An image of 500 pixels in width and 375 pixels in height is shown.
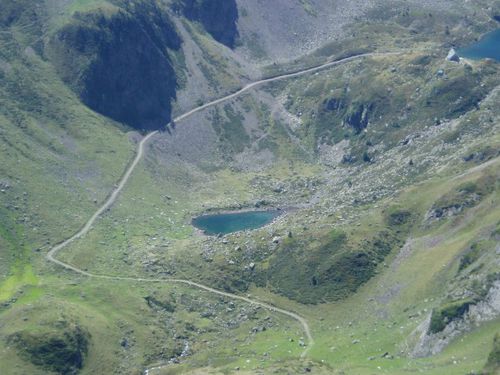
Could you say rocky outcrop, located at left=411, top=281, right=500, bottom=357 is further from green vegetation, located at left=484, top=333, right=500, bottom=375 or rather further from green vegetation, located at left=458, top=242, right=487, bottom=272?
green vegetation, located at left=484, top=333, right=500, bottom=375

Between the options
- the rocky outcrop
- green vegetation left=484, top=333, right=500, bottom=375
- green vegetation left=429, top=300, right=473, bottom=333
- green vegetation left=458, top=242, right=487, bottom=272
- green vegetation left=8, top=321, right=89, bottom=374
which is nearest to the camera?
green vegetation left=484, top=333, right=500, bottom=375

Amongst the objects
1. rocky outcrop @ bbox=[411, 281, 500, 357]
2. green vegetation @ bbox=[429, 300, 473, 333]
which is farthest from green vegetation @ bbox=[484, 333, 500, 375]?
green vegetation @ bbox=[429, 300, 473, 333]

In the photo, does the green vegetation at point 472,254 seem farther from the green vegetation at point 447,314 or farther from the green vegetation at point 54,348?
the green vegetation at point 54,348

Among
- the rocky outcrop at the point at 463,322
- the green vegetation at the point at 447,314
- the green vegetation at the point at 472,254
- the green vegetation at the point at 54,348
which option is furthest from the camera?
the green vegetation at the point at 54,348

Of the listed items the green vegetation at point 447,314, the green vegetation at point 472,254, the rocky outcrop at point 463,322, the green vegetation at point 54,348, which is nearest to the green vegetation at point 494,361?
the rocky outcrop at point 463,322

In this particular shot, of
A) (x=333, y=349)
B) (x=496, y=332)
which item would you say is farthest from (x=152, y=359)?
(x=496, y=332)

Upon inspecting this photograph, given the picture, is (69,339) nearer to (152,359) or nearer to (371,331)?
(152,359)

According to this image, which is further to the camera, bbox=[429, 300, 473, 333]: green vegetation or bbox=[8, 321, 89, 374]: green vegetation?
Result: bbox=[8, 321, 89, 374]: green vegetation

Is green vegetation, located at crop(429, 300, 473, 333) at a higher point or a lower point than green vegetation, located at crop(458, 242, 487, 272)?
lower

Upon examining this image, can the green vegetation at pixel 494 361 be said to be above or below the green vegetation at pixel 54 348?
below

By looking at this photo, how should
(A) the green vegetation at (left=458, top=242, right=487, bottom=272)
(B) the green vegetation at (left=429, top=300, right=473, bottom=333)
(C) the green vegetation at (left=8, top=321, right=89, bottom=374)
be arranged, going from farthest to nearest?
(C) the green vegetation at (left=8, top=321, right=89, bottom=374) → (A) the green vegetation at (left=458, top=242, right=487, bottom=272) → (B) the green vegetation at (left=429, top=300, right=473, bottom=333)

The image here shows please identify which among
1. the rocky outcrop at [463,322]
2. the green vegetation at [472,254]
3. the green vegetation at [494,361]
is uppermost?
the green vegetation at [472,254]

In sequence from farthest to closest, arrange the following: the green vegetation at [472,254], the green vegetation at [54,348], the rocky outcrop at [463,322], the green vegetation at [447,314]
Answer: the green vegetation at [54,348] < the green vegetation at [472,254] < the green vegetation at [447,314] < the rocky outcrop at [463,322]
